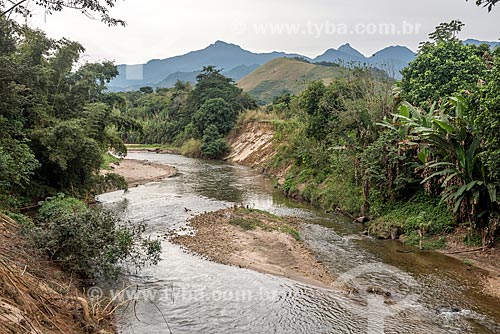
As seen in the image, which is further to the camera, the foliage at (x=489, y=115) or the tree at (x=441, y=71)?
the tree at (x=441, y=71)

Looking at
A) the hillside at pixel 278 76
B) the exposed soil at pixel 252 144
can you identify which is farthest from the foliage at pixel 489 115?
the hillside at pixel 278 76

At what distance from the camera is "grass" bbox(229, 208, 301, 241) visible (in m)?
15.5

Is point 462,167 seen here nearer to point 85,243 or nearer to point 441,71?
point 441,71

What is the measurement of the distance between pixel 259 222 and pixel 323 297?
6.31 m

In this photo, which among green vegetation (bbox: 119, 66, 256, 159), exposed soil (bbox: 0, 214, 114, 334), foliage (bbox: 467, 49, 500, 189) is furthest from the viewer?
green vegetation (bbox: 119, 66, 256, 159)

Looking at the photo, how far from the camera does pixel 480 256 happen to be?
1274 cm

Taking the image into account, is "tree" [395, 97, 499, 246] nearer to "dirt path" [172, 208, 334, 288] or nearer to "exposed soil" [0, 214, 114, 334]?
"dirt path" [172, 208, 334, 288]

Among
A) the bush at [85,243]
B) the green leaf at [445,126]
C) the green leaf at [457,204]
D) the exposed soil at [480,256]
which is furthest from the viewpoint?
the green leaf at [457,204]

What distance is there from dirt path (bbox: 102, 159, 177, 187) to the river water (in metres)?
15.1

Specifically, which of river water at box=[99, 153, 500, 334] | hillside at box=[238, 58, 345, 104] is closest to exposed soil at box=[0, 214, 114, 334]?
river water at box=[99, 153, 500, 334]

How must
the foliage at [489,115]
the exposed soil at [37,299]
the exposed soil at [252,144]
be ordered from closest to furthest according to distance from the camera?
the exposed soil at [37,299]
the foliage at [489,115]
the exposed soil at [252,144]

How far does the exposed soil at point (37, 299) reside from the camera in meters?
5.83

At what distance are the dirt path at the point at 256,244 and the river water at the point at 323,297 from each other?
46 centimetres

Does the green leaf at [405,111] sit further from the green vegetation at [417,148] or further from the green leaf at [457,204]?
the green leaf at [457,204]
